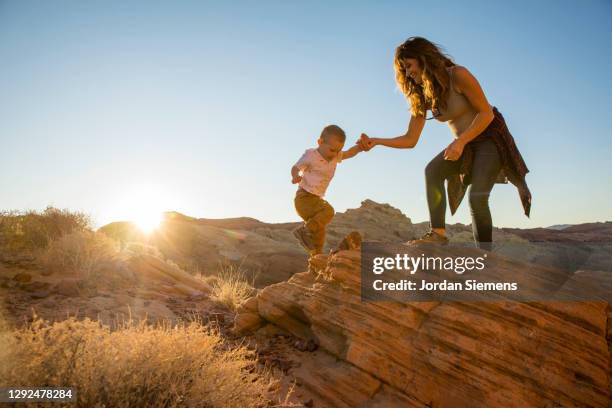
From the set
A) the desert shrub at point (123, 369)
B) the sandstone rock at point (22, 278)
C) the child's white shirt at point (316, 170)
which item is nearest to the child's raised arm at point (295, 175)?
the child's white shirt at point (316, 170)

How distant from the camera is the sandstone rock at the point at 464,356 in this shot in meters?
3.62

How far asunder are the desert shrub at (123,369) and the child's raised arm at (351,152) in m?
2.91

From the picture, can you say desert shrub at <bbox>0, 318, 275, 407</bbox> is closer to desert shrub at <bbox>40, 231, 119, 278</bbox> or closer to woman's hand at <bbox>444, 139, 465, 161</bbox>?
woman's hand at <bbox>444, 139, 465, 161</bbox>

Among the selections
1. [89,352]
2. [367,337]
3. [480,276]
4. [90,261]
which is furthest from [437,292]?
[90,261]

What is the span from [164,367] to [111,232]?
1895cm

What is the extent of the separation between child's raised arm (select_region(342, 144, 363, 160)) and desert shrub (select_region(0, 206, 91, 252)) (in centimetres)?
645

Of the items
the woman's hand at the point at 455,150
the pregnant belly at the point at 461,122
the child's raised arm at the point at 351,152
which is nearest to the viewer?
the woman's hand at the point at 455,150

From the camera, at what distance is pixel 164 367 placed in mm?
3125

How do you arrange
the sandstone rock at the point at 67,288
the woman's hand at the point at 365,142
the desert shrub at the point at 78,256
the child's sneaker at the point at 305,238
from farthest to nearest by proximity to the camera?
the desert shrub at the point at 78,256 < the sandstone rock at the point at 67,288 < the child's sneaker at the point at 305,238 < the woman's hand at the point at 365,142

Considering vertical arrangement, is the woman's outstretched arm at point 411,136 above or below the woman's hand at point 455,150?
above

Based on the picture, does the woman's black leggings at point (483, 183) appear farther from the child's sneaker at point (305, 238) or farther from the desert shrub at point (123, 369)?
the desert shrub at point (123, 369)

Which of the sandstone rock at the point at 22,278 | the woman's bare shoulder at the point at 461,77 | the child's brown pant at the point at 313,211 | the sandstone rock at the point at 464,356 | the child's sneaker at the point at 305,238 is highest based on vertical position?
the woman's bare shoulder at the point at 461,77

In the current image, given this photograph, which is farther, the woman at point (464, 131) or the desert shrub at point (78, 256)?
the desert shrub at point (78, 256)

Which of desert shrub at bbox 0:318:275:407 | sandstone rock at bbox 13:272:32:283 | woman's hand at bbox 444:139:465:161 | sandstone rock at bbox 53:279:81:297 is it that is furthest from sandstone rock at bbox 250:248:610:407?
sandstone rock at bbox 13:272:32:283
